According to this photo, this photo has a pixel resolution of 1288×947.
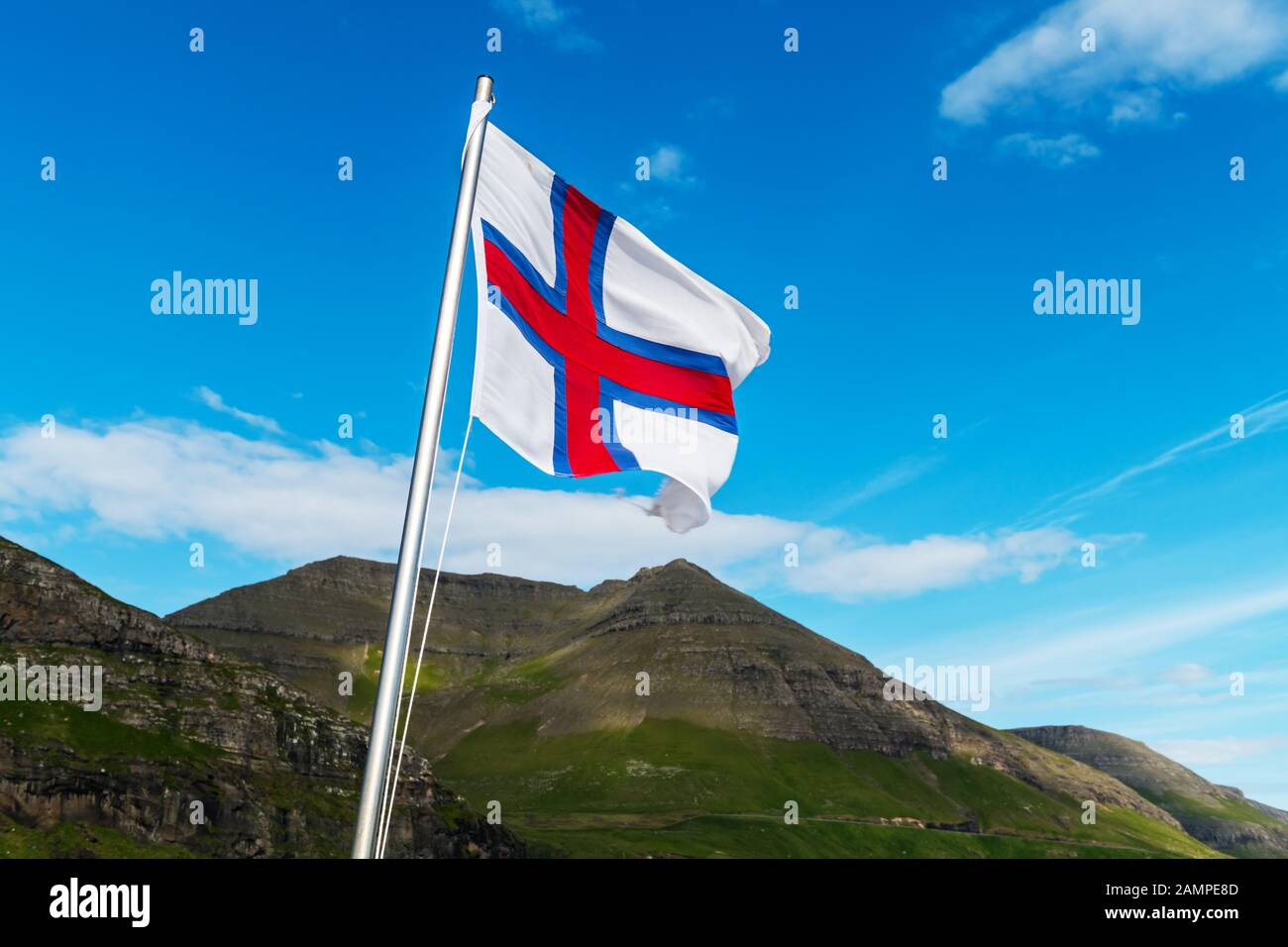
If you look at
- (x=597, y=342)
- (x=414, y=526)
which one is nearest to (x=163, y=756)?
(x=597, y=342)

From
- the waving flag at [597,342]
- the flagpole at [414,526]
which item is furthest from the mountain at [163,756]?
the flagpole at [414,526]

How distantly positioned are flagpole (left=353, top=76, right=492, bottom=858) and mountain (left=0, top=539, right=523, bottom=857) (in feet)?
512

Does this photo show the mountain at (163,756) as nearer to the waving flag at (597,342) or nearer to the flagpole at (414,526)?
the waving flag at (597,342)

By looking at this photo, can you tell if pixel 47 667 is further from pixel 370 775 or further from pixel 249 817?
pixel 370 775

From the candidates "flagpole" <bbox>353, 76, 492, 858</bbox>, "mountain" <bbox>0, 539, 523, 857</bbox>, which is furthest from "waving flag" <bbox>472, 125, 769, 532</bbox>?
"mountain" <bbox>0, 539, 523, 857</bbox>

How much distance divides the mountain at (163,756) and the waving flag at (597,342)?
153526 mm

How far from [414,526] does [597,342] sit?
6.29 metres

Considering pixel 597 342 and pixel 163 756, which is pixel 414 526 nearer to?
pixel 597 342

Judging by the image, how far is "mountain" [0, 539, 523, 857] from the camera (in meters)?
150

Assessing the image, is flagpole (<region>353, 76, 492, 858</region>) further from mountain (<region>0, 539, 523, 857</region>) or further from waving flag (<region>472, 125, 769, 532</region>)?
mountain (<region>0, 539, 523, 857</region>)

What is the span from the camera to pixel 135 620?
7490 inches

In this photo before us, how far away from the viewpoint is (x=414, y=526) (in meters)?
10.3
